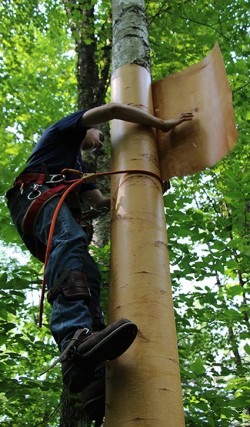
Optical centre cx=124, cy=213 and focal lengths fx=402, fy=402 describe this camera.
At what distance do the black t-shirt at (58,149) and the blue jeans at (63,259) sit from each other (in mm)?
233

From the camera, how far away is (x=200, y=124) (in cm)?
218

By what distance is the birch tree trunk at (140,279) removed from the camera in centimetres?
126

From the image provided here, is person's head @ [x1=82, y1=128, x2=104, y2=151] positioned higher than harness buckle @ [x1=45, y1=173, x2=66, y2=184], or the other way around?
person's head @ [x1=82, y1=128, x2=104, y2=151]

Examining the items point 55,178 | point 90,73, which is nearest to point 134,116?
point 55,178

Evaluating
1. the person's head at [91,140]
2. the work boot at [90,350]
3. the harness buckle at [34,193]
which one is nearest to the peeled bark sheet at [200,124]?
the person's head at [91,140]

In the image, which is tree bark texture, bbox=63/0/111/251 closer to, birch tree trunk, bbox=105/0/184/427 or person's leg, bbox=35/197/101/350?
birch tree trunk, bbox=105/0/184/427

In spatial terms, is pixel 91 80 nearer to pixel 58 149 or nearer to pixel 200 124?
pixel 58 149

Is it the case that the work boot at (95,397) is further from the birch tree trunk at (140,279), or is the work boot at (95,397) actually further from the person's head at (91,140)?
the person's head at (91,140)

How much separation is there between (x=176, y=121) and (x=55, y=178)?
77 centimetres

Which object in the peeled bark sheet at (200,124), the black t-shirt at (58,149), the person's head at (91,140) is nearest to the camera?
the peeled bark sheet at (200,124)

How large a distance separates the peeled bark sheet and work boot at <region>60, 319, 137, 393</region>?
0.97 meters

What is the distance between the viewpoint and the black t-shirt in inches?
96.3

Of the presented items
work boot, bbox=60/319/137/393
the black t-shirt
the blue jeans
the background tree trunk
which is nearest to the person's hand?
the black t-shirt

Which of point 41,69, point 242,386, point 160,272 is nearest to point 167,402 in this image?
point 160,272
